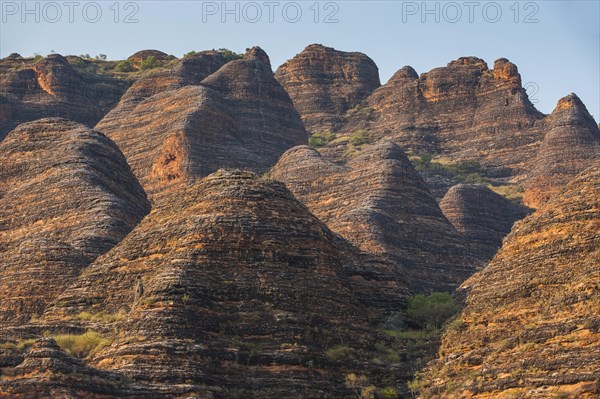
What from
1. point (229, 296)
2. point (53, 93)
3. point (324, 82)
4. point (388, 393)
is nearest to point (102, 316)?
point (229, 296)

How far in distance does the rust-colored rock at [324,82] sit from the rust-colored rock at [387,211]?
4783 centimetres

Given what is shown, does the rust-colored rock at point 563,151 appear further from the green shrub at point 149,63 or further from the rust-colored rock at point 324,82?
the green shrub at point 149,63

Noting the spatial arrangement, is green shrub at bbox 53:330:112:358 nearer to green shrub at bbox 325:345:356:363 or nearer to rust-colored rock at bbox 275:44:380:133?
green shrub at bbox 325:345:356:363

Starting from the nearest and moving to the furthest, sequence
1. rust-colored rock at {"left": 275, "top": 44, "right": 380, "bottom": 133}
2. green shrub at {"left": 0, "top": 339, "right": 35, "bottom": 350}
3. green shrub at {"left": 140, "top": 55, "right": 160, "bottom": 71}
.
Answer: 1. green shrub at {"left": 0, "top": 339, "right": 35, "bottom": 350}
2. rust-colored rock at {"left": 275, "top": 44, "right": 380, "bottom": 133}
3. green shrub at {"left": 140, "top": 55, "right": 160, "bottom": 71}

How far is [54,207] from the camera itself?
253 feet

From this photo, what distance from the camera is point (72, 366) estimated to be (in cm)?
4859

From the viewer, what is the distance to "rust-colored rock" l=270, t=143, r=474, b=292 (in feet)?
278

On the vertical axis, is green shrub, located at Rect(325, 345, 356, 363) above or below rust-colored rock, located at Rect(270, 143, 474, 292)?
below

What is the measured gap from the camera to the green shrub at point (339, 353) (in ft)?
178

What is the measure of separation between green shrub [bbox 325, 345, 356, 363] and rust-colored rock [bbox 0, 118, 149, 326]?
15.3 meters

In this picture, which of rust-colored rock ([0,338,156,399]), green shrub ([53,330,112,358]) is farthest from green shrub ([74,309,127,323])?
rust-colored rock ([0,338,156,399])

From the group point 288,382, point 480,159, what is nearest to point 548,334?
point 288,382

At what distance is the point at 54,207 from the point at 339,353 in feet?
89.4

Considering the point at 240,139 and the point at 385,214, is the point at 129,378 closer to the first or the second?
the point at 385,214
